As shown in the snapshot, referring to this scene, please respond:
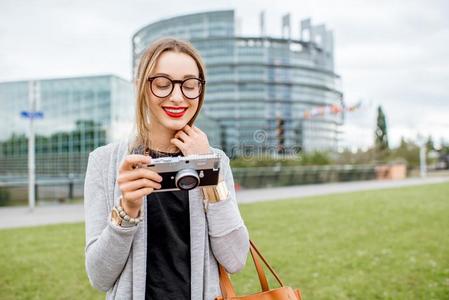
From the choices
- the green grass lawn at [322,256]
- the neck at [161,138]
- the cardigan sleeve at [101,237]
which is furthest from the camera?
the green grass lawn at [322,256]

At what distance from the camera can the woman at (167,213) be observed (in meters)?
1.53

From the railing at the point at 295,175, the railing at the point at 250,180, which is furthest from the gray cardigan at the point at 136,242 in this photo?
the railing at the point at 295,175

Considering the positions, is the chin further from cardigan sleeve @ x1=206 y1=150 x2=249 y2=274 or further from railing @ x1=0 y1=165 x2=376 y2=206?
railing @ x1=0 y1=165 x2=376 y2=206

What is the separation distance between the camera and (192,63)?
162 centimetres

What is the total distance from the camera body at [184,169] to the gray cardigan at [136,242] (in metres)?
0.22

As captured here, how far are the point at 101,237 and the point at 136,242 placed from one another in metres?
0.14

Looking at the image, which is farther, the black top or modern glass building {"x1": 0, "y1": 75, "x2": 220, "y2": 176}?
modern glass building {"x1": 0, "y1": 75, "x2": 220, "y2": 176}

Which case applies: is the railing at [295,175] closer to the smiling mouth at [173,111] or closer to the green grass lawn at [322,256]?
the green grass lawn at [322,256]

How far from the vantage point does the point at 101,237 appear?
1453 millimetres

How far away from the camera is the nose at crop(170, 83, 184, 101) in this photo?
1562 millimetres

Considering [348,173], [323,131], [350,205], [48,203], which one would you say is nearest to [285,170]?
[348,173]

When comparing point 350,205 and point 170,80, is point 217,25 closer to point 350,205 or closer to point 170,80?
point 350,205

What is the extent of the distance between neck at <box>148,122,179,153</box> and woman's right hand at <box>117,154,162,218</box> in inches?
12.9

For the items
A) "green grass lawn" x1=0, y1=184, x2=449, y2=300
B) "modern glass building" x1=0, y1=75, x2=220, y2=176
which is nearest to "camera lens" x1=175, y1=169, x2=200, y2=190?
"green grass lawn" x1=0, y1=184, x2=449, y2=300
